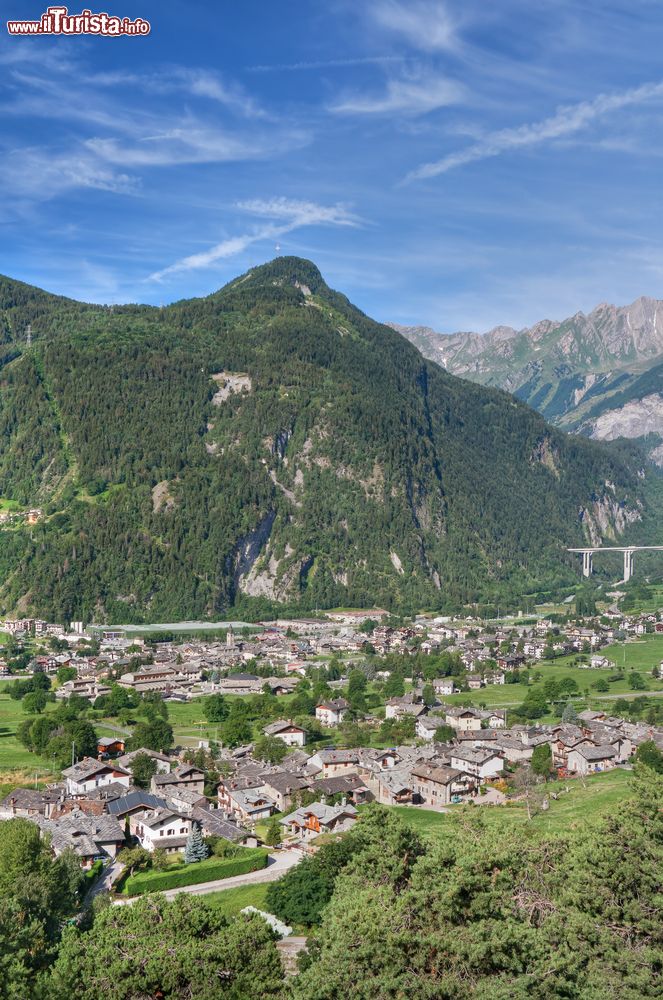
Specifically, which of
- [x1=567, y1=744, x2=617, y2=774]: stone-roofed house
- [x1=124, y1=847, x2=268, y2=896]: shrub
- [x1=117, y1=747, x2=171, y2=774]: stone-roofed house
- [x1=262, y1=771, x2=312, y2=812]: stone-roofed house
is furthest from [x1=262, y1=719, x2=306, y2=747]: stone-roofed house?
[x1=124, y1=847, x2=268, y2=896]: shrub

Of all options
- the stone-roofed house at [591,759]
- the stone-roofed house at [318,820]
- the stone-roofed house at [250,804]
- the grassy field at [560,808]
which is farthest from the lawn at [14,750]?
the stone-roofed house at [591,759]

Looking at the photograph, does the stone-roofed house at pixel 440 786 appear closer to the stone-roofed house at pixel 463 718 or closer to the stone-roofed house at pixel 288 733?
the stone-roofed house at pixel 288 733

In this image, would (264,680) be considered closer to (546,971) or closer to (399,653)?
(399,653)

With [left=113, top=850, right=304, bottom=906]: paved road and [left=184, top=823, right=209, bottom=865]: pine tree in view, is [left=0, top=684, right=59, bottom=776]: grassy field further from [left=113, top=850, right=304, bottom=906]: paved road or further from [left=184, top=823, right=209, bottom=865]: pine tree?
[left=113, top=850, right=304, bottom=906]: paved road

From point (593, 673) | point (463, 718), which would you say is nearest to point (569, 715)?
point (463, 718)

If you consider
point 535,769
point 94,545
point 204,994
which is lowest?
point 535,769

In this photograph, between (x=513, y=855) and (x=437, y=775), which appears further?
(x=437, y=775)

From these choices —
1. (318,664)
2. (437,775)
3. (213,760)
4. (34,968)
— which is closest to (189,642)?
(318,664)
